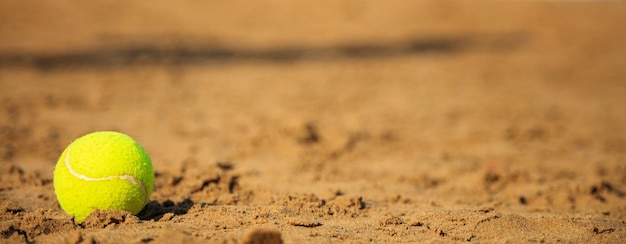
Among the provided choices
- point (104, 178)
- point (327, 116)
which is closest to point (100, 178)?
point (104, 178)

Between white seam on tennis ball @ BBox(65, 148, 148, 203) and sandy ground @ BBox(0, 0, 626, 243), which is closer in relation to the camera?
white seam on tennis ball @ BBox(65, 148, 148, 203)

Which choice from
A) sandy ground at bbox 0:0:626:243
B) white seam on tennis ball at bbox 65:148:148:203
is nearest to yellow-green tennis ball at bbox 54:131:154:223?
white seam on tennis ball at bbox 65:148:148:203

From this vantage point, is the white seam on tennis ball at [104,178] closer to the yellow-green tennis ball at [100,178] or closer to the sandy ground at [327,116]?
the yellow-green tennis ball at [100,178]

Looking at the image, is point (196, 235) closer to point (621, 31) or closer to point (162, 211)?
point (162, 211)

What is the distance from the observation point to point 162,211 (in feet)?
10.7

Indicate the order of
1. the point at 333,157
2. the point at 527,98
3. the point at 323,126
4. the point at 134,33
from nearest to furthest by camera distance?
1. the point at 333,157
2. the point at 323,126
3. the point at 527,98
4. the point at 134,33

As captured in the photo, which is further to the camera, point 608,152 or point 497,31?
point 497,31

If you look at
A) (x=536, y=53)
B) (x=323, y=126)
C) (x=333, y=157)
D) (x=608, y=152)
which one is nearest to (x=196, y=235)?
(x=333, y=157)

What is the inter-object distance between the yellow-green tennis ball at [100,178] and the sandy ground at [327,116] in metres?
0.10

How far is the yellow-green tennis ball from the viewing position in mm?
2949

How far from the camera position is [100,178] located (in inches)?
116

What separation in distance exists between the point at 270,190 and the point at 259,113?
8.40 feet

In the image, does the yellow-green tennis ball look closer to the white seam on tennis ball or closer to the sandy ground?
the white seam on tennis ball

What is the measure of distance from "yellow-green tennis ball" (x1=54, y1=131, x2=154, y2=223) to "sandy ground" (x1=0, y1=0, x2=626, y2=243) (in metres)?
0.10
